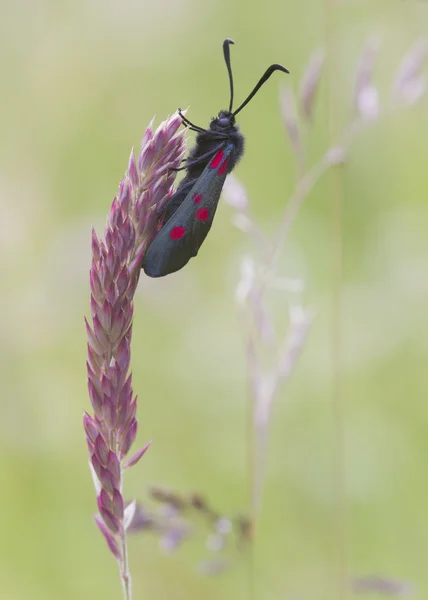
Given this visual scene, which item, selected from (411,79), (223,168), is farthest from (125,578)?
(411,79)

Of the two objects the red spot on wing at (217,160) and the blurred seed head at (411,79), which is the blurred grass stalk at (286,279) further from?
the red spot on wing at (217,160)

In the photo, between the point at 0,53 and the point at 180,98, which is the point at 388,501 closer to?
the point at 180,98

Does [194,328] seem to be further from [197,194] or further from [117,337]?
[117,337]

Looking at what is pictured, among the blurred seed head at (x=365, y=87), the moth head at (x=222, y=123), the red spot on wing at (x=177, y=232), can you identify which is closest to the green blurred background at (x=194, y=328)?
the blurred seed head at (x=365, y=87)

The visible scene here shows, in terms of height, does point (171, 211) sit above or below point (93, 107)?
below

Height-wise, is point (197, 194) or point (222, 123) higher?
point (222, 123)

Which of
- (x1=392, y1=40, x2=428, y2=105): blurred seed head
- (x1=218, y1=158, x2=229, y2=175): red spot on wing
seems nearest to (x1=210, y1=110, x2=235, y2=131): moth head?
(x1=218, y1=158, x2=229, y2=175): red spot on wing

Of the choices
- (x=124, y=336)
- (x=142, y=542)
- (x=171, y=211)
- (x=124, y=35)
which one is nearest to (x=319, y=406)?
(x=142, y=542)
